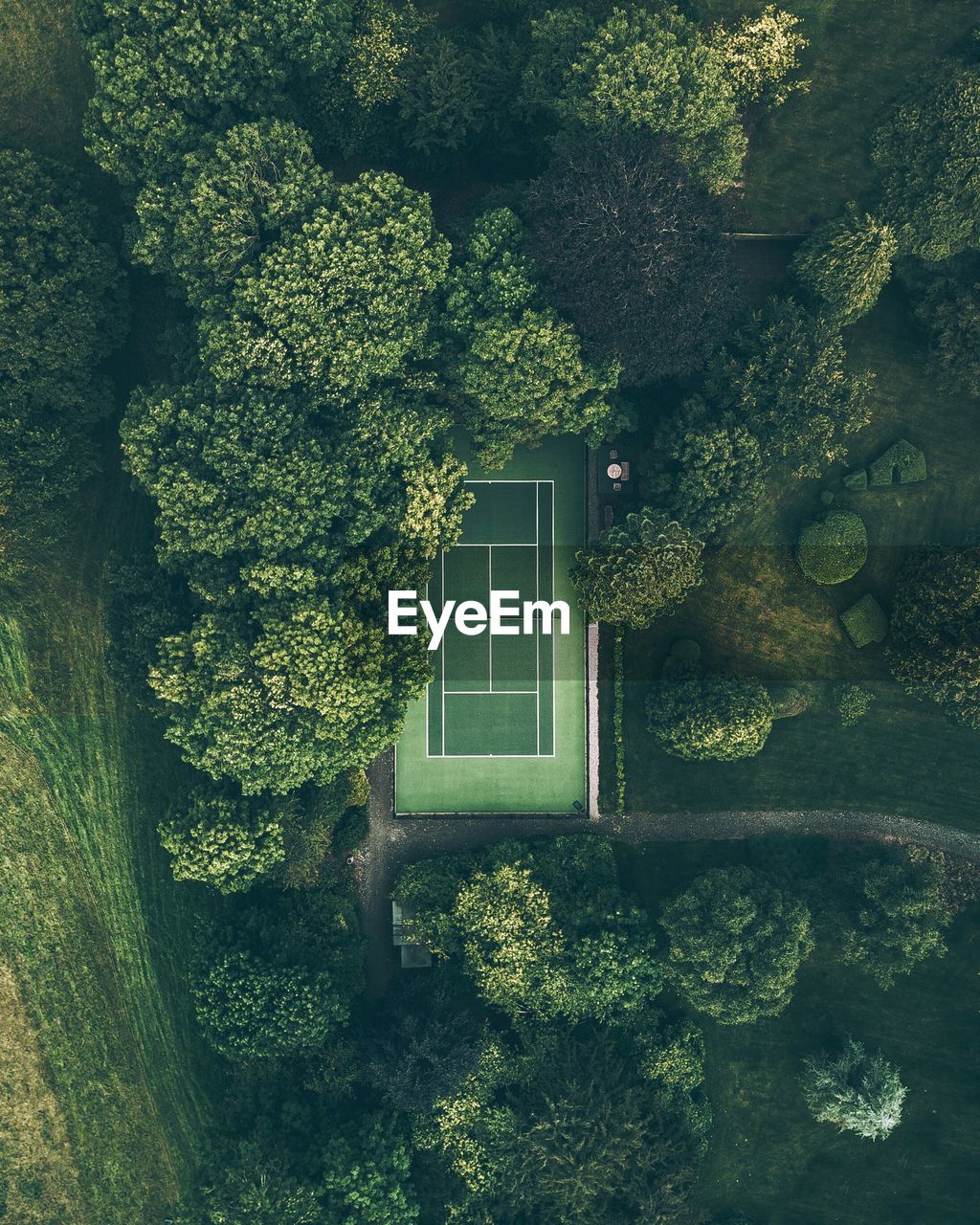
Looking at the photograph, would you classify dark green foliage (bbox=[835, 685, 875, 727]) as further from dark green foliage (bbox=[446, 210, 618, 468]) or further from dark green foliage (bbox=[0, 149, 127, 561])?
dark green foliage (bbox=[0, 149, 127, 561])

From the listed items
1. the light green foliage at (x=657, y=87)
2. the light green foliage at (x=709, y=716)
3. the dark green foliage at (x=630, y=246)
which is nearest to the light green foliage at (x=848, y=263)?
the dark green foliage at (x=630, y=246)

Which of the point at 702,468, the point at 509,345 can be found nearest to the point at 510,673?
the point at 702,468

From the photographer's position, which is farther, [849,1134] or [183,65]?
[849,1134]

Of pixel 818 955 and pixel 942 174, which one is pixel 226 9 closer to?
pixel 942 174

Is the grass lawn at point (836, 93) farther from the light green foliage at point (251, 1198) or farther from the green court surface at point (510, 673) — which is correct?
the light green foliage at point (251, 1198)

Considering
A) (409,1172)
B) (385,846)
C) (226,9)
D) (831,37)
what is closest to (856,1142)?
(409,1172)

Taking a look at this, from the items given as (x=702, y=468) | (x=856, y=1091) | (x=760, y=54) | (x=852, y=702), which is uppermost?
(x=760, y=54)

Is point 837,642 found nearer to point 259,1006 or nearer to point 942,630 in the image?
point 942,630

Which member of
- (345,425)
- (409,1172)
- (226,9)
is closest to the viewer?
(226,9)
